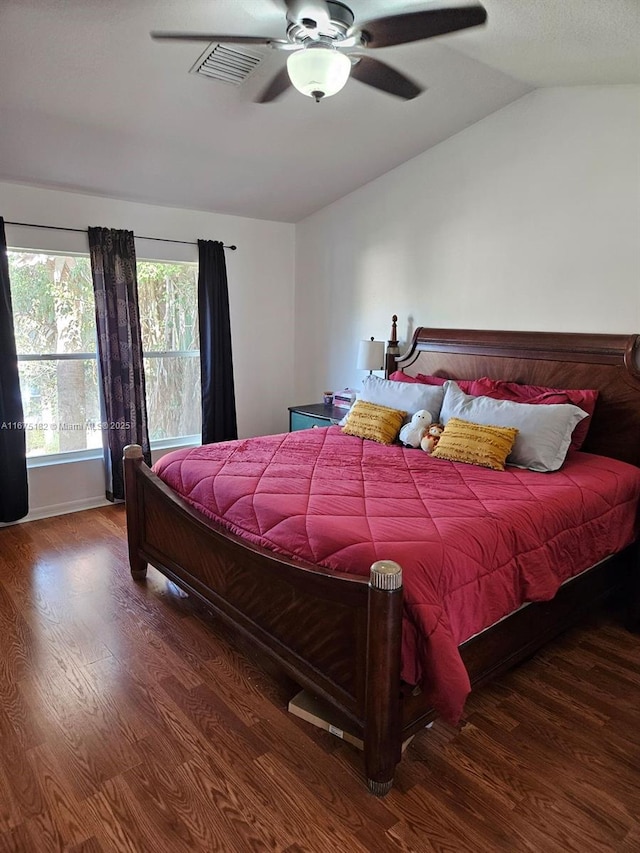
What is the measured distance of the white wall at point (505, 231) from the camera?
9.62ft

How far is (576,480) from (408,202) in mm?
2430

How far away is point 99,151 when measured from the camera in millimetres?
3316

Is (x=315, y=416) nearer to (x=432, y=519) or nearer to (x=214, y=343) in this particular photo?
(x=214, y=343)

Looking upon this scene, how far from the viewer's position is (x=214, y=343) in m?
4.57

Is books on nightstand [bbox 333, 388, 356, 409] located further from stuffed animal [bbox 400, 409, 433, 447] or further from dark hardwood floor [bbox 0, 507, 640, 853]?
dark hardwood floor [bbox 0, 507, 640, 853]

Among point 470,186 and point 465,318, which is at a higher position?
point 470,186

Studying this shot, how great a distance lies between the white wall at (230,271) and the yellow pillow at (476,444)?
2.50m

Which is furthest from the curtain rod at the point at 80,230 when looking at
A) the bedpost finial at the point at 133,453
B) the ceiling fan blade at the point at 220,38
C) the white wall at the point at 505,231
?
the ceiling fan blade at the point at 220,38

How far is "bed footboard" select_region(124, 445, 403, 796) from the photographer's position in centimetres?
161

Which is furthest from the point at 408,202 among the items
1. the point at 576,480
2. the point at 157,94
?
the point at 576,480

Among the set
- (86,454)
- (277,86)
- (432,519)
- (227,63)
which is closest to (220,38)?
(277,86)

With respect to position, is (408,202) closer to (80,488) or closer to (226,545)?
(226,545)

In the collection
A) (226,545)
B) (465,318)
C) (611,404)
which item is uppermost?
(465,318)

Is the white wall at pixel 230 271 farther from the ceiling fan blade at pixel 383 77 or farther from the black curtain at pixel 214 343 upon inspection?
the ceiling fan blade at pixel 383 77
